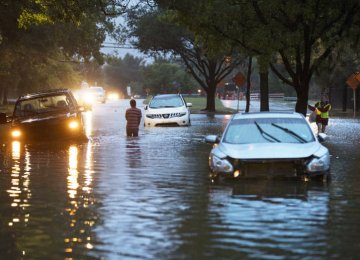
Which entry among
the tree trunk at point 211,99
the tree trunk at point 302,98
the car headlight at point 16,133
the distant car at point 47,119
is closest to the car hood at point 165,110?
the tree trunk at point 302,98

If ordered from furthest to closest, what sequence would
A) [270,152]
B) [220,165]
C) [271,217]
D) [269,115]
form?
[269,115], [220,165], [270,152], [271,217]

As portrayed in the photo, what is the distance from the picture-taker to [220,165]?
494 inches

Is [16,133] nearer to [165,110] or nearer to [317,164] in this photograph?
[165,110]

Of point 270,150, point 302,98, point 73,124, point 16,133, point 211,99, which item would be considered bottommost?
point 16,133

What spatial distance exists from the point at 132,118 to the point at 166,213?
1602cm

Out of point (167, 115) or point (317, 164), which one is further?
point (167, 115)

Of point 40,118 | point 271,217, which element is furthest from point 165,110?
point 271,217

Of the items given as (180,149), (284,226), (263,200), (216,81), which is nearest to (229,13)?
(180,149)

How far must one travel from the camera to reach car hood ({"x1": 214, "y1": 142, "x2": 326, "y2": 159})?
39.9ft

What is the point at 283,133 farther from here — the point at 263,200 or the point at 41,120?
the point at 41,120

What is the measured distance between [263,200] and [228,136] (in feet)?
9.06

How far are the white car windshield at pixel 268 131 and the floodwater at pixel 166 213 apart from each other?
33.4 inches

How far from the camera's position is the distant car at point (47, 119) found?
2284 centimetres

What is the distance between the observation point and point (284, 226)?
8773mm
